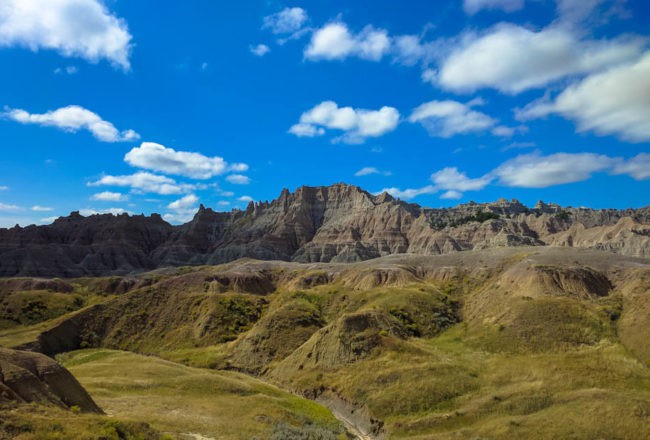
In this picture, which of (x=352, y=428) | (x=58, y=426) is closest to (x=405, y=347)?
(x=352, y=428)

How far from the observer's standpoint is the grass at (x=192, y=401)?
1480 inches

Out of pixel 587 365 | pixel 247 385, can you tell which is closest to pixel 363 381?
pixel 247 385

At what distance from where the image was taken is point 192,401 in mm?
45312

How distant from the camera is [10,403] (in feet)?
85.5

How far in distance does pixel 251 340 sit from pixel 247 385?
1872cm

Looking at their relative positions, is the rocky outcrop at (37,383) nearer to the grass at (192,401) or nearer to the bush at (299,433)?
the grass at (192,401)

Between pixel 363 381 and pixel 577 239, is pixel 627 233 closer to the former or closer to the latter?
pixel 577 239

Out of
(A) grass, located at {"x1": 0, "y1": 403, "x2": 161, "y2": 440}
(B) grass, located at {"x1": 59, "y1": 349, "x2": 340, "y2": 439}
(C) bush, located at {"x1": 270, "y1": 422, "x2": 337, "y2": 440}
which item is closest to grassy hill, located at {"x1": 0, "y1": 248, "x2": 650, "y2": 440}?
(B) grass, located at {"x1": 59, "y1": 349, "x2": 340, "y2": 439}

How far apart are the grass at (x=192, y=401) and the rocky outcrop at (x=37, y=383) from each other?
3.63 m

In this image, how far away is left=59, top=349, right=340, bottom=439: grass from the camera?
123 ft

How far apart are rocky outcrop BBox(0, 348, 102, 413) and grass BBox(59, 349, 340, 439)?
3632mm

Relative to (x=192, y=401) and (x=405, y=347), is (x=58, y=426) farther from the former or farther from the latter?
(x=405, y=347)

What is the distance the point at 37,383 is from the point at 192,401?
685 inches

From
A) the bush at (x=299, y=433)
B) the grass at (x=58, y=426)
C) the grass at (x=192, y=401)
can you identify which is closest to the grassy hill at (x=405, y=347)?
the grass at (x=192, y=401)
